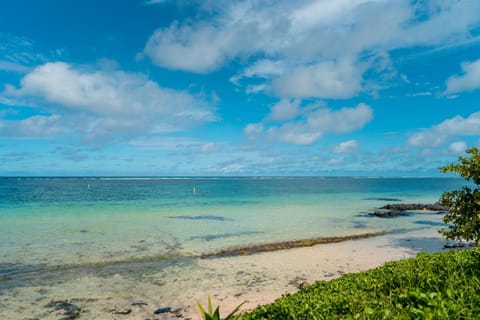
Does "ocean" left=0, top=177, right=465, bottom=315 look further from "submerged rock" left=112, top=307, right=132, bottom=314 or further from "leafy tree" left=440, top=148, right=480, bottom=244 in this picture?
"leafy tree" left=440, top=148, right=480, bottom=244

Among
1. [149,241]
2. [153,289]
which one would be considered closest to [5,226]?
[149,241]

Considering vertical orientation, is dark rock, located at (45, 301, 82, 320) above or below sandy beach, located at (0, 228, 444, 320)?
above

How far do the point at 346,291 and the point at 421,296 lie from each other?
1.67m

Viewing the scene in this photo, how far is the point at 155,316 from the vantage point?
8.84m

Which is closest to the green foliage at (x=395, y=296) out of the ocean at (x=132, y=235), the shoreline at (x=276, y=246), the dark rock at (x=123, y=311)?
the dark rock at (x=123, y=311)

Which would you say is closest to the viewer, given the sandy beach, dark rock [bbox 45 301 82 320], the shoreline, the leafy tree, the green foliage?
the green foliage

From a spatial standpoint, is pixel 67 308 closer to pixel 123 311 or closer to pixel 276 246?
pixel 123 311

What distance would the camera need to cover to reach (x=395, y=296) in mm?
5301

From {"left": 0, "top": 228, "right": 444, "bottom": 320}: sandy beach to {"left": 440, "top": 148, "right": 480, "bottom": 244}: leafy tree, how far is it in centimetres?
325

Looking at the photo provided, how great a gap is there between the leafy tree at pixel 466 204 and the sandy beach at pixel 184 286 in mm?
3254

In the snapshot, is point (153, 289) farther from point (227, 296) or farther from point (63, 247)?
point (63, 247)

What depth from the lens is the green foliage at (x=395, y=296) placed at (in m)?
4.15

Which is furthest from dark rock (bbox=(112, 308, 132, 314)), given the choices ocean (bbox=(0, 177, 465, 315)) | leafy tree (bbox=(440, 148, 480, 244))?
leafy tree (bbox=(440, 148, 480, 244))

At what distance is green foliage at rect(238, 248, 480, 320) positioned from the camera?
415 cm
